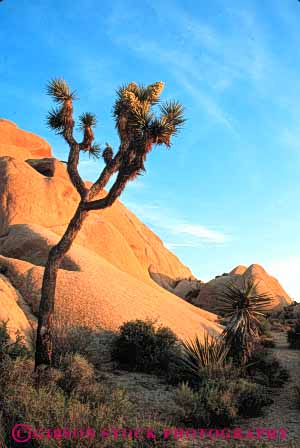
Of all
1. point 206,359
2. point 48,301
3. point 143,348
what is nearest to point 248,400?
point 206,359

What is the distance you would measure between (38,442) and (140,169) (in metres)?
7.40

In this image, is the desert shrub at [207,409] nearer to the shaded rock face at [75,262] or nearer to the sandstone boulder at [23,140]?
the shaded rock face at [75,262]

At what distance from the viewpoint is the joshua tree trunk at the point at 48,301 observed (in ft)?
36.1

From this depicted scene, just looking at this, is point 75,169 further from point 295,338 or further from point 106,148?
point 295,338

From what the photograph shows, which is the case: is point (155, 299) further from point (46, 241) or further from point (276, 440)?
point (276, 440)

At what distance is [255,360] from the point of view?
1363 centimetres

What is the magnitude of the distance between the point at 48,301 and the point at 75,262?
8105 millimetres

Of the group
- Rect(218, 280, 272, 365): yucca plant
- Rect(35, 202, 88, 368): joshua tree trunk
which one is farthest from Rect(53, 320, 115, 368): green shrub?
Rect(218, 280, 272, 365): yucca plant

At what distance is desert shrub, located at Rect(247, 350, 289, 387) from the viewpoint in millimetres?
12441

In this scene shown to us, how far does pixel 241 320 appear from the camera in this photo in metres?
12.2

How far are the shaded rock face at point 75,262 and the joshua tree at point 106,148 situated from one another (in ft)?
8.45

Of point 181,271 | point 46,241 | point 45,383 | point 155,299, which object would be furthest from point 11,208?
point 181,271

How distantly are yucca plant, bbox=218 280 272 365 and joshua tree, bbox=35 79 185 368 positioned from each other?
175 inches

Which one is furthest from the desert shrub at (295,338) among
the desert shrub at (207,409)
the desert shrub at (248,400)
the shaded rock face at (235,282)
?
the shaded rock face at (235,282)
